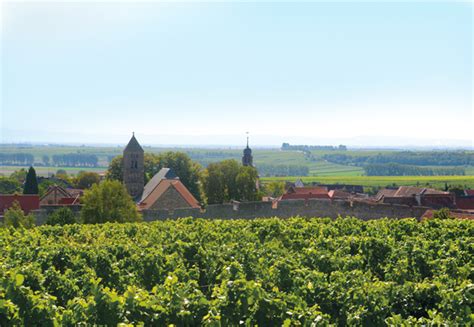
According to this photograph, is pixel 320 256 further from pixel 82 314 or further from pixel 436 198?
pixel 436 198

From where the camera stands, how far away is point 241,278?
8.30m

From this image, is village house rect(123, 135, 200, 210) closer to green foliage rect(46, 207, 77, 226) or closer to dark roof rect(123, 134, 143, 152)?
dark roof rect(123, 134, 143, 152)

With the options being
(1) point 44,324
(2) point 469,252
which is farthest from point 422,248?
(1) point 44,324

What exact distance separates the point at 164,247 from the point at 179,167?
50.7 metres

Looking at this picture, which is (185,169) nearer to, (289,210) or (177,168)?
(177,168)

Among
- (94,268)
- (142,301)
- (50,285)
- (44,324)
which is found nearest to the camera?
(44,324)

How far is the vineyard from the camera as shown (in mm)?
6762

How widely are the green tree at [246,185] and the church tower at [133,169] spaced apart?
1112 centimetres

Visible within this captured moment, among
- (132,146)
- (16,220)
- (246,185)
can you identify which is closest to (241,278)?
(16,220)

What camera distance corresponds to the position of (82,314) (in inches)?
260

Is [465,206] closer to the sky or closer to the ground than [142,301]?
closer to the ground

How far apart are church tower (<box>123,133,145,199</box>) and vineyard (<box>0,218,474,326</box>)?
39648 millimetres

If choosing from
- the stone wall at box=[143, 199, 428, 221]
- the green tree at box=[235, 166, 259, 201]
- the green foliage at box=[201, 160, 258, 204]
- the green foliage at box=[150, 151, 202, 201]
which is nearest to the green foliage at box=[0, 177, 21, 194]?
the green foliage at box=[150, 151, 202, 201]

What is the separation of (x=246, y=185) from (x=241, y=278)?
45590mm
